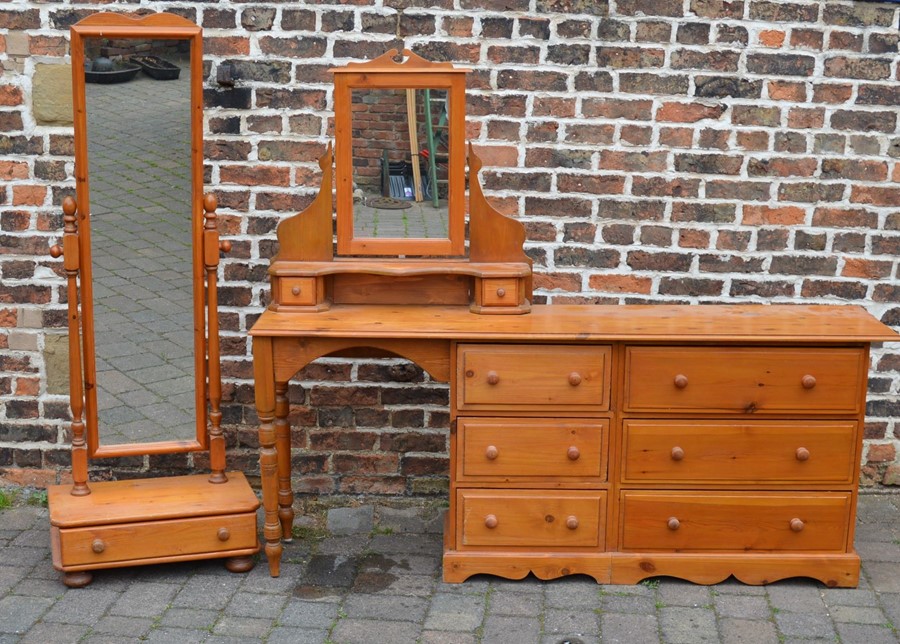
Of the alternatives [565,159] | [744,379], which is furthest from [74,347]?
[744,379]

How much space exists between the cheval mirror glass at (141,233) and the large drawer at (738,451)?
63.2 inches

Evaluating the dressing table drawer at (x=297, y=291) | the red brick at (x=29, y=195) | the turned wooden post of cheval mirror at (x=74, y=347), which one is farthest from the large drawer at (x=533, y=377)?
the red brick at (x=29, y=195)

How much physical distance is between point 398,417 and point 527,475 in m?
0.83

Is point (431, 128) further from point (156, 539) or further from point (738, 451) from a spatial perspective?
point (156, 539)

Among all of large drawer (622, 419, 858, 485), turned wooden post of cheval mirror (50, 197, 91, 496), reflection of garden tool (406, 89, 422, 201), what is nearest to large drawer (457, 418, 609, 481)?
large drawer (622, 419, 858, 485)

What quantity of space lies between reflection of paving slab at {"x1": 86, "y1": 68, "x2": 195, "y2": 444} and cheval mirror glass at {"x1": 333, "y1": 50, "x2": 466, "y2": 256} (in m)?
0.57

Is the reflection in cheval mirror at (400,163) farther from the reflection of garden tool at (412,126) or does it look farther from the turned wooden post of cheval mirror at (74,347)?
the turned wooden post of cheval mirror at (74,347)

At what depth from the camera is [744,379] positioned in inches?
157

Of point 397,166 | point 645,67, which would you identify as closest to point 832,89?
point 645,67

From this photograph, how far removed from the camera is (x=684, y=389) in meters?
3.99

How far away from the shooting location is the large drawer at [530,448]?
403cm

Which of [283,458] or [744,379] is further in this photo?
[283,458]

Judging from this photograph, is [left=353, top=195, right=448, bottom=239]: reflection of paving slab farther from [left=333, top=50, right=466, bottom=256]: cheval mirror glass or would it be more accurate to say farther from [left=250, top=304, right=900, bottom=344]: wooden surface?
[left=250, top=304, right=900, bottom=344]: wooden surface

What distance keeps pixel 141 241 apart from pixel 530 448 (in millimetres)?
1541
